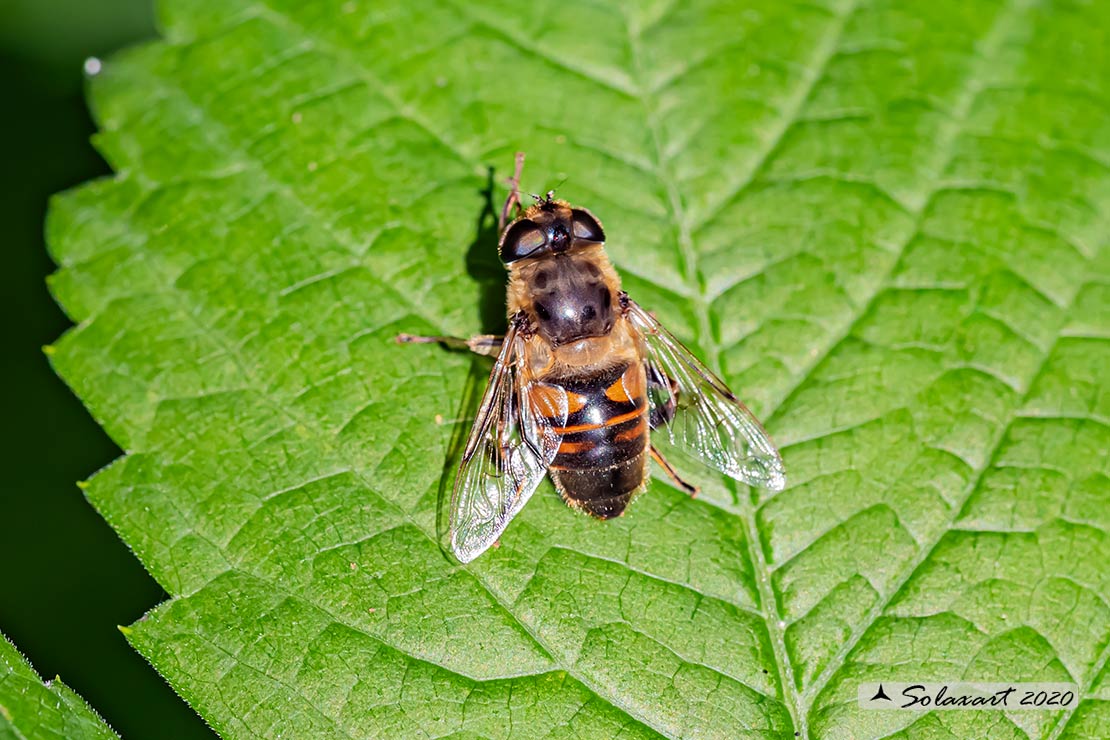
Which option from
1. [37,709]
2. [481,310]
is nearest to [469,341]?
[481,310]

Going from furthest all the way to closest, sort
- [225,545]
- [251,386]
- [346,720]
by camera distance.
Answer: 1. [251,386]
2. [225,545]
3. [346,720]

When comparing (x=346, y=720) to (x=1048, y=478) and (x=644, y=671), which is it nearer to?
(x=644, y=671)

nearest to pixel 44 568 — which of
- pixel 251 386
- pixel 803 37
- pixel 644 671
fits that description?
pixel 251 386

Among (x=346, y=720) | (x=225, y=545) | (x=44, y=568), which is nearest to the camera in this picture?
(x=346, y=720)

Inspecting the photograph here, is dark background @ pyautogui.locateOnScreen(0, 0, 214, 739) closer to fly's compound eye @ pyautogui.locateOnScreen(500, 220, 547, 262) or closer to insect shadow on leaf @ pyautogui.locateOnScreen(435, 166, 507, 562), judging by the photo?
insect shadow on leaf @ pyautogui.locateOnScreen(435, 166, 507, 562)

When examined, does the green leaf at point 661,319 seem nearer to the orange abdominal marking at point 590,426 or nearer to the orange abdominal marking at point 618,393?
the orange abdominal marking at point 590,426

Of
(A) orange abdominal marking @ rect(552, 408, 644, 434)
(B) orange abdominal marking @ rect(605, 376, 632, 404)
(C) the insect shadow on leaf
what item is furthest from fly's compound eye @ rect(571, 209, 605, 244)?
(A) orange abdominal marking @ rect(552, 408, 644, 434)

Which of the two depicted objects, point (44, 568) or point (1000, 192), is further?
point (44, 568)
